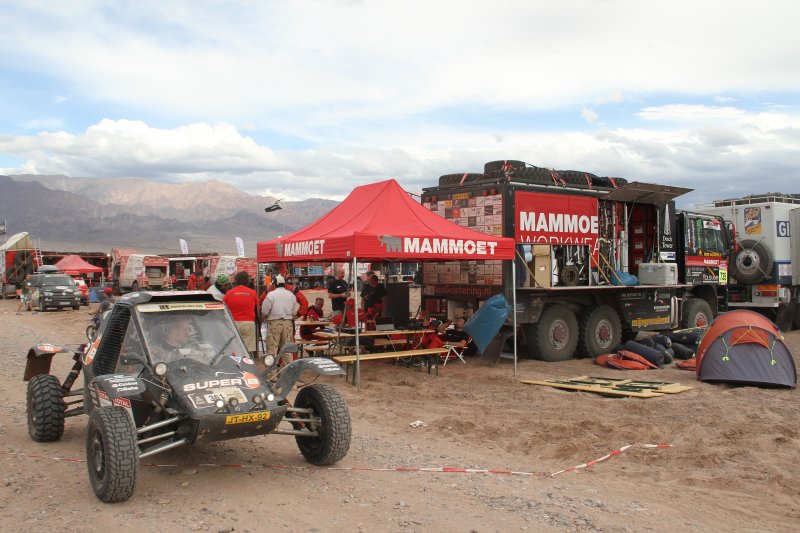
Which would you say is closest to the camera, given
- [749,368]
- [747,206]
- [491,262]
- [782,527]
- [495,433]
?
[782,527]

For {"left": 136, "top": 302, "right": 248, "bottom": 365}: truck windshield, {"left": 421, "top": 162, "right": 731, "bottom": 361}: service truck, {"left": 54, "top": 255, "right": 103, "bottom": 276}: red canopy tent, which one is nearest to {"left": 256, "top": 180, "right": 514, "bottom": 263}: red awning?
{"left": 421, "top": 162, "right": 731, "bottom": 361}: service truck

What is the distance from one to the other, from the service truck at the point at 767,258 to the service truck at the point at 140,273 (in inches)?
1073

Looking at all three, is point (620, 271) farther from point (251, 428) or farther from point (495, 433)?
point (251, 428)

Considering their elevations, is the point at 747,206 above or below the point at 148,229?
below

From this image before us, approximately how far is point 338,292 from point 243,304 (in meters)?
3.97

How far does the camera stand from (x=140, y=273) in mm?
36688

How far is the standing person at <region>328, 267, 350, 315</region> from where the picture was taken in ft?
45.1

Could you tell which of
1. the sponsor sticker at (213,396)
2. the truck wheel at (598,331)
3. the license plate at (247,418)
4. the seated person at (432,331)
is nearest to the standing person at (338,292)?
the seated person at (432,331)

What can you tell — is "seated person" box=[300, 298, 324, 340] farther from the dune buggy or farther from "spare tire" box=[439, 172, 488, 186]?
the dune buggy

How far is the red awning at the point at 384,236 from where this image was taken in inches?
397

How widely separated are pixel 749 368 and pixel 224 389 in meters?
7.81

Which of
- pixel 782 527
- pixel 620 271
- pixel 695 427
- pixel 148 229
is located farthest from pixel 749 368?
pixel 148 229

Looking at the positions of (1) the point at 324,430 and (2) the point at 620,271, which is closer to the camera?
(1) the point at 324,430

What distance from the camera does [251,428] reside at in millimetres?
5426
